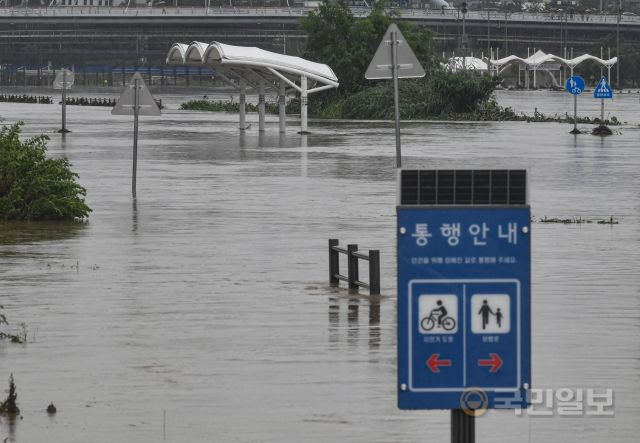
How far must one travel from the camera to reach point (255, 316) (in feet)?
45.8

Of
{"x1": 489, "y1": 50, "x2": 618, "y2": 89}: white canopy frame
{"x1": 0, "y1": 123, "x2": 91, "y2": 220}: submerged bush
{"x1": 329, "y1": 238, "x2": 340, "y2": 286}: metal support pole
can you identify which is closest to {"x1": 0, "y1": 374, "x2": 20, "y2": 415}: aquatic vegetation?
{"x1": 329, "y1": 238, "x2": 340, "y2": 286}: metal support pole

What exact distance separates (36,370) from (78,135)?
1675 inches

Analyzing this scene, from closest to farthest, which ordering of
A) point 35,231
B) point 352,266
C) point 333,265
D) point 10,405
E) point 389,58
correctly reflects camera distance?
point 10,405 < point 352,266 < point 333,265 < point 389,58 < point 35,231

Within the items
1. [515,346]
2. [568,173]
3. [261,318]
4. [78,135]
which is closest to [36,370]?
[261,318]

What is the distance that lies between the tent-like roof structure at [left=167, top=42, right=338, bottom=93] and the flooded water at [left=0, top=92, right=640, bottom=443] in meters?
18.5

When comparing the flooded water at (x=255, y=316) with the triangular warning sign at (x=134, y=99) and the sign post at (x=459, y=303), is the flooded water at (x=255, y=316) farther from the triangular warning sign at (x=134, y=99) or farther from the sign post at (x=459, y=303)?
the sign post at (x=459, y=303)

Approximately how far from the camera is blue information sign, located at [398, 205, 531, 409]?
5.91 meters

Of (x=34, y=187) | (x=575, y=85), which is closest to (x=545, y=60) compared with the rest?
(x=575, y=85)

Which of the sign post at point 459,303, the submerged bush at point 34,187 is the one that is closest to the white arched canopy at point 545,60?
the submerged bush at point 34,187

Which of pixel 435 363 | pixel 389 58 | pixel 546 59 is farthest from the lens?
pixel 546 59

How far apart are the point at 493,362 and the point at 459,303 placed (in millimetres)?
258

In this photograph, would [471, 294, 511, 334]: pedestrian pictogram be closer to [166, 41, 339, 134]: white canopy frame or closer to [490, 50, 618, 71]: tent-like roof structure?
[166, 41, 339, 134]: white canopy frame

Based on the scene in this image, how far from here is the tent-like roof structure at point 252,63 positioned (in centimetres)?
5109

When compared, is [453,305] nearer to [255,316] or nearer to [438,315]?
[438,315]
